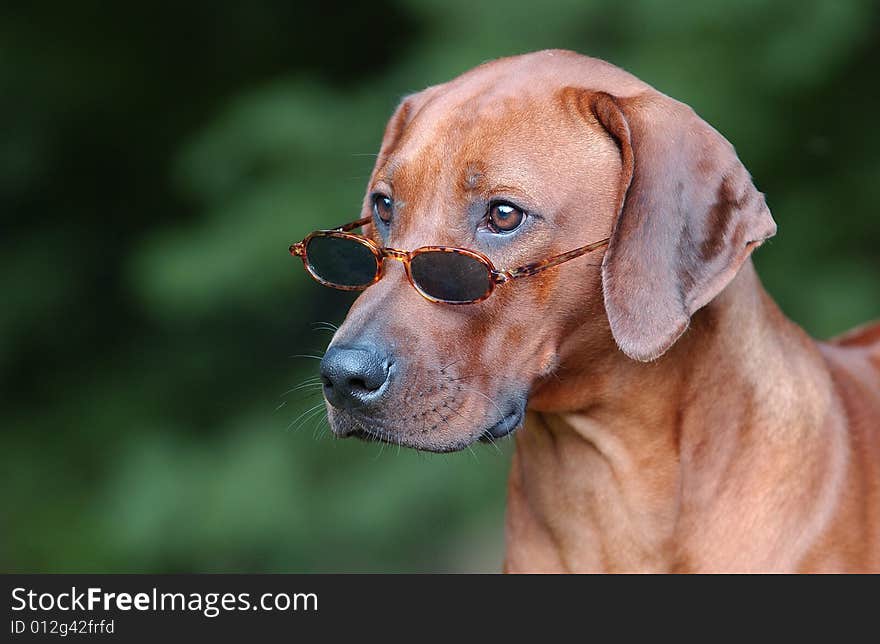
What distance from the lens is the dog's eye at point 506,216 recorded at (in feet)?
8.86

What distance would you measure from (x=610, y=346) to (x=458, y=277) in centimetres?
45

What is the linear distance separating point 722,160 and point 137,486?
3653 mm

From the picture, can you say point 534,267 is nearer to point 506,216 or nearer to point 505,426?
point 506,216

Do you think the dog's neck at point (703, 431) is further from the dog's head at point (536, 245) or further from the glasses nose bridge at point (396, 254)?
the glasses nose bridge at point (396, 254)

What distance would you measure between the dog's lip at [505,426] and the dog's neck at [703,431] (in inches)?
7.1

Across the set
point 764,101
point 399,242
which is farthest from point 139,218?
point 399,242

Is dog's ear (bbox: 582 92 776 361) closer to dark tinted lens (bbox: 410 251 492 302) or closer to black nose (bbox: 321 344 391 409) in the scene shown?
dark tinted lens (bbox: 410 251 492 302)

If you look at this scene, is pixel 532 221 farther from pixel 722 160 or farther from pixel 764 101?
pixel 764 101

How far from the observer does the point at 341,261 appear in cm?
294

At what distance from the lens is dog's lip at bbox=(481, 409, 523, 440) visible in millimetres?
2752

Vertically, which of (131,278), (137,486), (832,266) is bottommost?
(137,486)

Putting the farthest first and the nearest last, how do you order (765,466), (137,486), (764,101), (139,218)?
(139,218), (137,486), (764,101), (765,466)

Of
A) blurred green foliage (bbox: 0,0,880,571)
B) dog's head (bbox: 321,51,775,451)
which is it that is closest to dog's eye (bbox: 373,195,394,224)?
dog's head (bbox: 321,51,775,451)

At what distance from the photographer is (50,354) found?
6.11 metres
